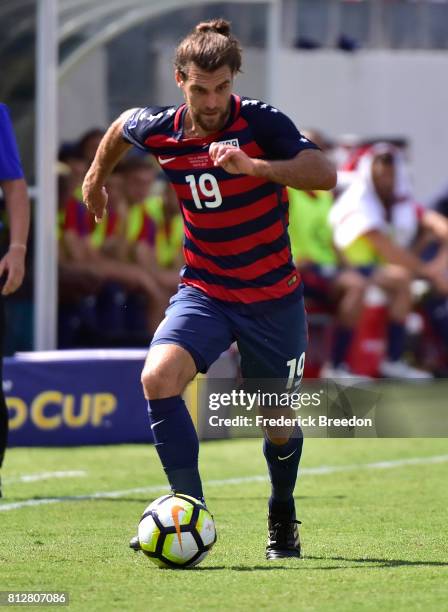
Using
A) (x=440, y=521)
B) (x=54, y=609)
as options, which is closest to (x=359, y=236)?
(x=440, y=521)

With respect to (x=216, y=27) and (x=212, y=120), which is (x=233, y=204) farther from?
(x=216, y=27)

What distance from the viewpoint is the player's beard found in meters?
6.08

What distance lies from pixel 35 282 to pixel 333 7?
377 inches

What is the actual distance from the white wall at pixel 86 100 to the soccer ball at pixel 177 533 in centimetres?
1032

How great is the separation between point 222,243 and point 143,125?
57cm

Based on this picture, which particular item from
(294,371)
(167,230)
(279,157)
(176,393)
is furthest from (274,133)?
(167,230)

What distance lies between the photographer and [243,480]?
930cm

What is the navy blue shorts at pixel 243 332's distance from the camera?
6.15m

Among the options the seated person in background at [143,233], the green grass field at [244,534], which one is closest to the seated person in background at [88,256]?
the seated person in background at [143,233]

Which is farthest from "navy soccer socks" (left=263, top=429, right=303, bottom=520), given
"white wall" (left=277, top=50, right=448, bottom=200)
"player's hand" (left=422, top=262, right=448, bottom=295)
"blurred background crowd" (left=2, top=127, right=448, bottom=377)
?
"white wall" (left=277, top=50, right=448, bottom=200)

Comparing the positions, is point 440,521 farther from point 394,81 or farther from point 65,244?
point 394,81

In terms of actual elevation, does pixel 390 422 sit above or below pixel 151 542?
below

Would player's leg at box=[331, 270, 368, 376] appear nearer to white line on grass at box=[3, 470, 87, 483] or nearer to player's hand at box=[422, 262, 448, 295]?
player's hand at box=[422, 262, 448, 295]

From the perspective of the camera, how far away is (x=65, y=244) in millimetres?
13742
